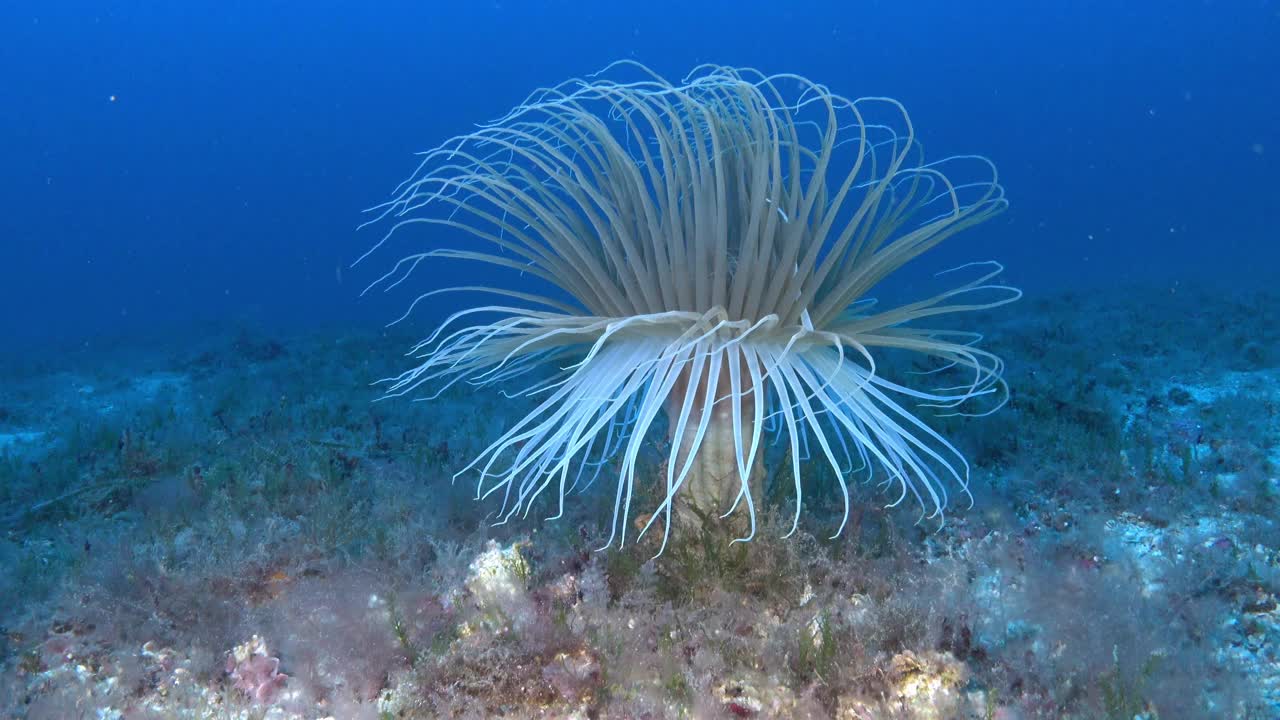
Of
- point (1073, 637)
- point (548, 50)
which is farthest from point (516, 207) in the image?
point (548, 50)

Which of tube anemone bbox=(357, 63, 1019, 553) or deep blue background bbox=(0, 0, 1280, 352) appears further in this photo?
deep blue background bbox=(0, 0, 1280, 352)

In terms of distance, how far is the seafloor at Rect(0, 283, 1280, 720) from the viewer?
2.68 meters

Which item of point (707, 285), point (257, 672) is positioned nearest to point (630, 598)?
point (707, 285)

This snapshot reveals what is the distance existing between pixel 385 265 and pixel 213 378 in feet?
365

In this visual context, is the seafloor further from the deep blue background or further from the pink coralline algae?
the deep blue background

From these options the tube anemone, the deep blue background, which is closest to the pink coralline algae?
the tube anemone

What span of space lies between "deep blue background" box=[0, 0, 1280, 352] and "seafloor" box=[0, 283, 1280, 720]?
383ft

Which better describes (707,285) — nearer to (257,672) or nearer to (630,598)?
(630,598)

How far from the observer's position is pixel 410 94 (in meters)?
138

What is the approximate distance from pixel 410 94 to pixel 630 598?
149m

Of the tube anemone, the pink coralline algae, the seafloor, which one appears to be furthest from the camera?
the tube anemone

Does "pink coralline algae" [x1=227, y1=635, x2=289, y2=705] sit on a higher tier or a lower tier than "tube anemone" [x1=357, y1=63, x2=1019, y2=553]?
lower

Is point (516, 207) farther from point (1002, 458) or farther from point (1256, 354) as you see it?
point (1256, 354)

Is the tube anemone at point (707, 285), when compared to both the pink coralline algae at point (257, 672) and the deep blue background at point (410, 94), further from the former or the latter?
the deep blue background at point (410, 94)
